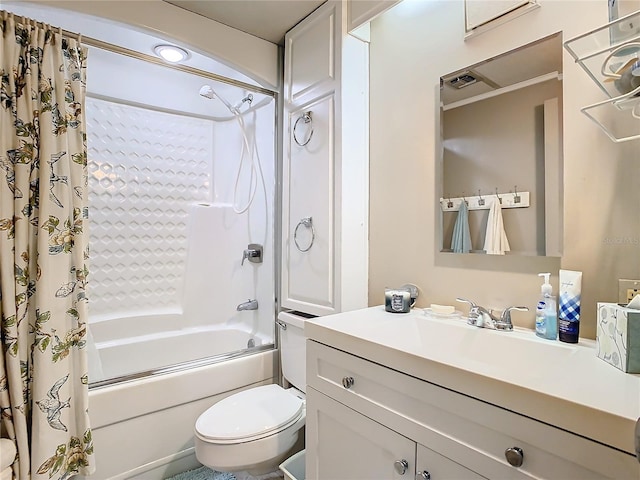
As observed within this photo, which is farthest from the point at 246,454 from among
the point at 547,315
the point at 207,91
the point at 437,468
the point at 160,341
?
the point at 207,91

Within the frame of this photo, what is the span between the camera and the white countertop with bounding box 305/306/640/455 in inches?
24.7

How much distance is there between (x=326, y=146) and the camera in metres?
1.70

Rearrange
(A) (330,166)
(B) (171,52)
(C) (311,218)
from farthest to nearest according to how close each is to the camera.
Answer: (B) (171,52)
(C) (311,218)
(A) (330,166)

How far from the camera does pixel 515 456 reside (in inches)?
28.0

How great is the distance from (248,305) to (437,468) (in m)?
1.88

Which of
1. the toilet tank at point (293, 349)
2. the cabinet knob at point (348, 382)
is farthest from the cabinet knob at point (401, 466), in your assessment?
the toilet tank at point (293, 349)

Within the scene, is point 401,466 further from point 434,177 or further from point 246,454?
point 434,177

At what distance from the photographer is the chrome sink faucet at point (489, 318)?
1155mm

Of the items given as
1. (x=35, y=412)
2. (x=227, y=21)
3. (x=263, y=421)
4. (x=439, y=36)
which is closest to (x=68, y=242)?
(x=35, y=412)

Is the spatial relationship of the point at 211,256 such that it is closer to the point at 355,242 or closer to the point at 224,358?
the point at 224,358

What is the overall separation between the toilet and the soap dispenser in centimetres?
104

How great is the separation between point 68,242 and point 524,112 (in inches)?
71.7

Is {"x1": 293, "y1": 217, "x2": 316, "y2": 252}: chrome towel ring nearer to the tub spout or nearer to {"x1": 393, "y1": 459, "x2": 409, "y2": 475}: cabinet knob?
the tub spout

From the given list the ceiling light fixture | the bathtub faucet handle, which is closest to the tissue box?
the bathtub faucet handle
